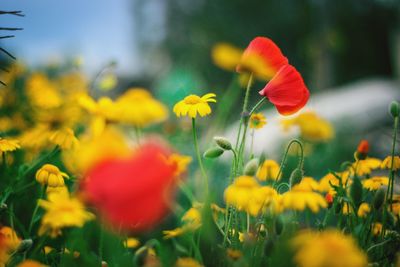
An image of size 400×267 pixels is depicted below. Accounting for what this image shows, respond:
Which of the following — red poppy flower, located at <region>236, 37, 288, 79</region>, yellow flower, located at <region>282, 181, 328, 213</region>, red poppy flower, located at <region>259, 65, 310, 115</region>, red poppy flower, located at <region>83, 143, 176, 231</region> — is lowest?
yellow flower, located at <region>282, 181, 328, 213</region>

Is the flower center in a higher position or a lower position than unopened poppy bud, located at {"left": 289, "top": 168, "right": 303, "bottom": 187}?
higher

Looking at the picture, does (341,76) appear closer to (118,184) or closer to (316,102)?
(316,102)

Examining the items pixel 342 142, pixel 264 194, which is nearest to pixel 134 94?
pixel 264 194

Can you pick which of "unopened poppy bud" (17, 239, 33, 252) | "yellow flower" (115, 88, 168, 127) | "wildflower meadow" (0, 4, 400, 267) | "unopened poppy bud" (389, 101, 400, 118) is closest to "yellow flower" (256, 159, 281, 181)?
"wildflower meadow" (0, 4, 400, 267)

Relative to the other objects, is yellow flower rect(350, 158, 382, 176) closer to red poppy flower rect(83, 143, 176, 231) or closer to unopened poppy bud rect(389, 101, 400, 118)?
unopened poppy bud rect(389, 101, 400, 118)

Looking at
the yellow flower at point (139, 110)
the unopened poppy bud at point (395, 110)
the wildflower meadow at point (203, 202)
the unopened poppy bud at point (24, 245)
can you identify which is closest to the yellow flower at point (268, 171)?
the wildflower meadow at point (203, 202)

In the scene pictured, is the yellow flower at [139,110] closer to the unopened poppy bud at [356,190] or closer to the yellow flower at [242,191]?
the yellow flower at [242,191]
